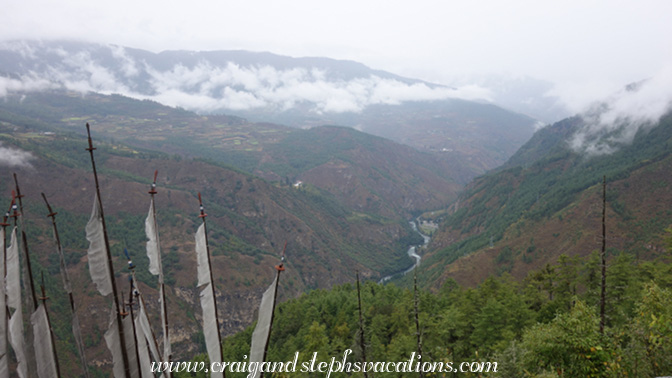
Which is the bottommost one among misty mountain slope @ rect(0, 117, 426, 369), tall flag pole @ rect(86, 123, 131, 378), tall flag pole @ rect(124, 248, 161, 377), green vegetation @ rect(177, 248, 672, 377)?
misty mountain slope @ rect(0, 117, 426, 369)

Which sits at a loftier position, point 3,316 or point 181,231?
point 3,316

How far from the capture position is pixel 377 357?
41062 mm

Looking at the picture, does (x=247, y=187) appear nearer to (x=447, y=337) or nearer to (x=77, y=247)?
(x=77, y=247)

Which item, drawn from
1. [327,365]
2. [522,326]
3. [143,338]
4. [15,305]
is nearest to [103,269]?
[143,338]

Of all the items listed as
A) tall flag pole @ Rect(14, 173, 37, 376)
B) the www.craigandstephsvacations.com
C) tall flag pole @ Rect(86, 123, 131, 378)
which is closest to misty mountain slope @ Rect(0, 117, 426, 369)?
the www.craigandstephsvacations.com

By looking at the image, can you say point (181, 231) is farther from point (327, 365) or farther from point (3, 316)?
point (3, 316)

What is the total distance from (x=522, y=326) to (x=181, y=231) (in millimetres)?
112000

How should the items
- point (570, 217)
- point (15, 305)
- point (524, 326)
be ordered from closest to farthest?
point (15, 305), point (524, 326), point (570, 217)

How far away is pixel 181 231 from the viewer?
125 metres

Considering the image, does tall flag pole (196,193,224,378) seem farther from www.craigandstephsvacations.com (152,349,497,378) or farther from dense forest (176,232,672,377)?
dense forest (176,232,672,377)

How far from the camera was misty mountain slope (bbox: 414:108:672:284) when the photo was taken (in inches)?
3664

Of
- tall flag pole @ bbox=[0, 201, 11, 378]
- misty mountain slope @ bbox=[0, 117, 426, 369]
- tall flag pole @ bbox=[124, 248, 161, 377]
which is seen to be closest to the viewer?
tall flag pole @ bbox=[0, 201, 11, 378]

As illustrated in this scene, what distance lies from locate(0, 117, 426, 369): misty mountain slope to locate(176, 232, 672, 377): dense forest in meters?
40.0

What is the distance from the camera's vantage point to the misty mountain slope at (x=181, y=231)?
93688 millimetres
